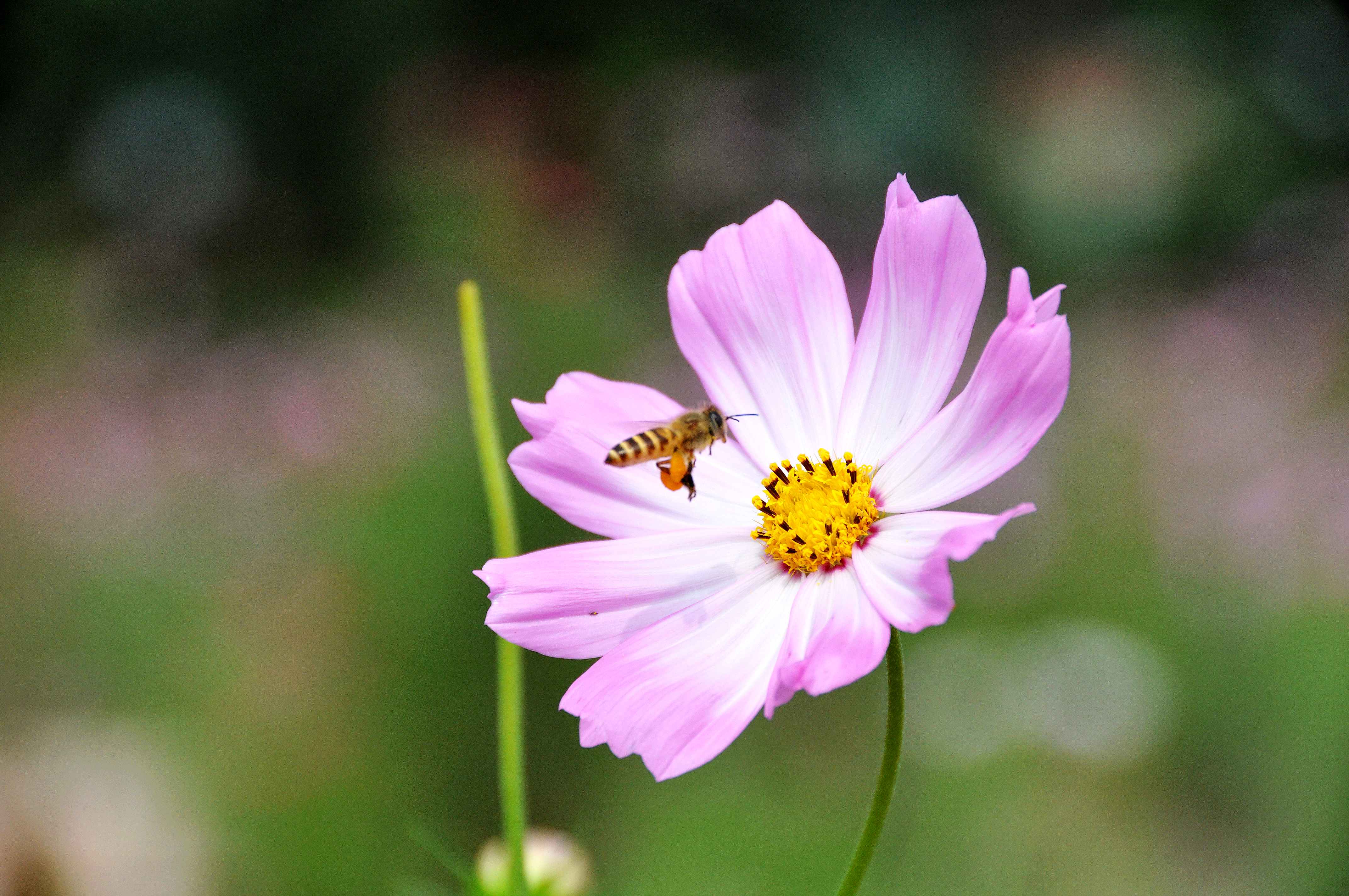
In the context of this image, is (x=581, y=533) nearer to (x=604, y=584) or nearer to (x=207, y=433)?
(x=604, y=584)

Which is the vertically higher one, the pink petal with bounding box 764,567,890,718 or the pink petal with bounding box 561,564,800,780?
the pink petal with bounding box 764,567,890,718

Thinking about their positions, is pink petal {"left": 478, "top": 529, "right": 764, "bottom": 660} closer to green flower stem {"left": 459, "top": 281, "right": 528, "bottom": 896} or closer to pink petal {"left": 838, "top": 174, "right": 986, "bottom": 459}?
green flower stem {"left": 459, "top": 281, "right": 528, "bottom": 896}

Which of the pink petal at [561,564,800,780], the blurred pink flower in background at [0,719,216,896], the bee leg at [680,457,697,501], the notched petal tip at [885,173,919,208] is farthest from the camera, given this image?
the blurred pink flower in background at [0,719,216,896]

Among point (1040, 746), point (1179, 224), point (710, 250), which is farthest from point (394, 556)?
point (1179, 224)

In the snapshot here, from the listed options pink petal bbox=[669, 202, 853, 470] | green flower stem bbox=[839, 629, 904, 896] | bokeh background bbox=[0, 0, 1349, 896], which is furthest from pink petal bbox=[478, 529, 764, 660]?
bokeh background bbox=[0, 0, 1349, 896]

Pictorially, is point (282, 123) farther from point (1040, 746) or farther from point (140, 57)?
point (1040, 746)

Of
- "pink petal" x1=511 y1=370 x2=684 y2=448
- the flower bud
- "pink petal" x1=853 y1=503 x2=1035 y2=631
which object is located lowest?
the flower bud

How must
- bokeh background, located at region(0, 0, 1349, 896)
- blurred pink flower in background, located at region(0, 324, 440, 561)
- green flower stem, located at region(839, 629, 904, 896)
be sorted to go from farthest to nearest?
blurred pink flower in background, located at region(0, 324, 440, 561) < bokeh background, located at region(0, 0, 1349, 896) < green flower stem, located at region(839, 629, 904, 896)
